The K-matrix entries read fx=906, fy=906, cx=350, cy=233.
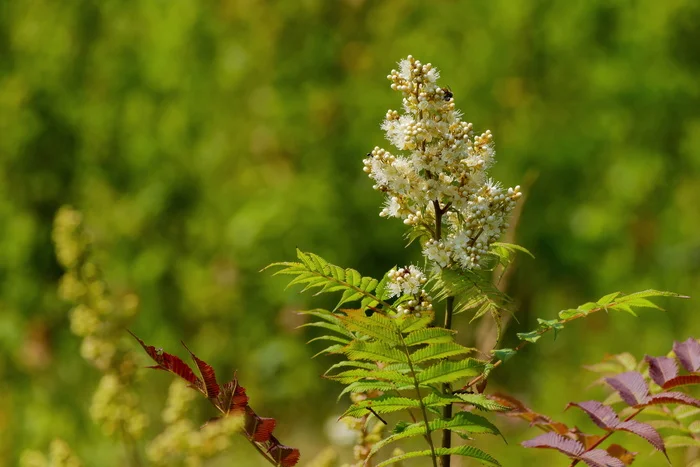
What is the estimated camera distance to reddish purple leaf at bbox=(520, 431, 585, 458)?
1367 millimetres

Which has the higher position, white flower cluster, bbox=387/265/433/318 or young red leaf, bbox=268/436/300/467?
white flower cluster, bbox=387/265/433/318

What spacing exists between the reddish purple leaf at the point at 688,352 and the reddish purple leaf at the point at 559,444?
1.11 feet

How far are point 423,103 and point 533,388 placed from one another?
4.52 metres

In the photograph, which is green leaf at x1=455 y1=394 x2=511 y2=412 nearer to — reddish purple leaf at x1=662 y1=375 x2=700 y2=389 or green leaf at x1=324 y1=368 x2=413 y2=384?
green leaf at x1=324 y1=368 x2=413 y2=384

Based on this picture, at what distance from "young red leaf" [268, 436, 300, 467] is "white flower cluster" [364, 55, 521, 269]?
1.21ft

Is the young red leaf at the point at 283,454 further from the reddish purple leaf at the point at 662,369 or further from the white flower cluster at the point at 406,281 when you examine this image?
the reddish purple leaf at the point at 662,369

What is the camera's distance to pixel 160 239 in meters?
5.96

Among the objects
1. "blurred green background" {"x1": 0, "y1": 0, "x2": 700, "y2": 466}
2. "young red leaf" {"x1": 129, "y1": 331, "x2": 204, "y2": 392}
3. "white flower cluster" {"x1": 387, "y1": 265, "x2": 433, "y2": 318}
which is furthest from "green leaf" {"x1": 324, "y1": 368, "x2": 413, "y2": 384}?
"blurred green background" {"x1": 0, "y1": 0, "x2": 700, "y2": 466}

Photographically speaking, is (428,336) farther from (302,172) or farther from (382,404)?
(302,172)

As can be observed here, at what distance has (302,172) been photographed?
568 centimetres

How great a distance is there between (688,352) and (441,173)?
606 millimetres

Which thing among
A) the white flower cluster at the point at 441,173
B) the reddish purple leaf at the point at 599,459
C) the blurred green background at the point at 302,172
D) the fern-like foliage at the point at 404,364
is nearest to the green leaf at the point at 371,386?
the fern-like foliage at the point at 404,364

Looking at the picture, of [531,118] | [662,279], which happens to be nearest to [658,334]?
[662,279]

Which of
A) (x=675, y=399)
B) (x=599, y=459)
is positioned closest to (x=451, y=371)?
(x=599, y=459)
